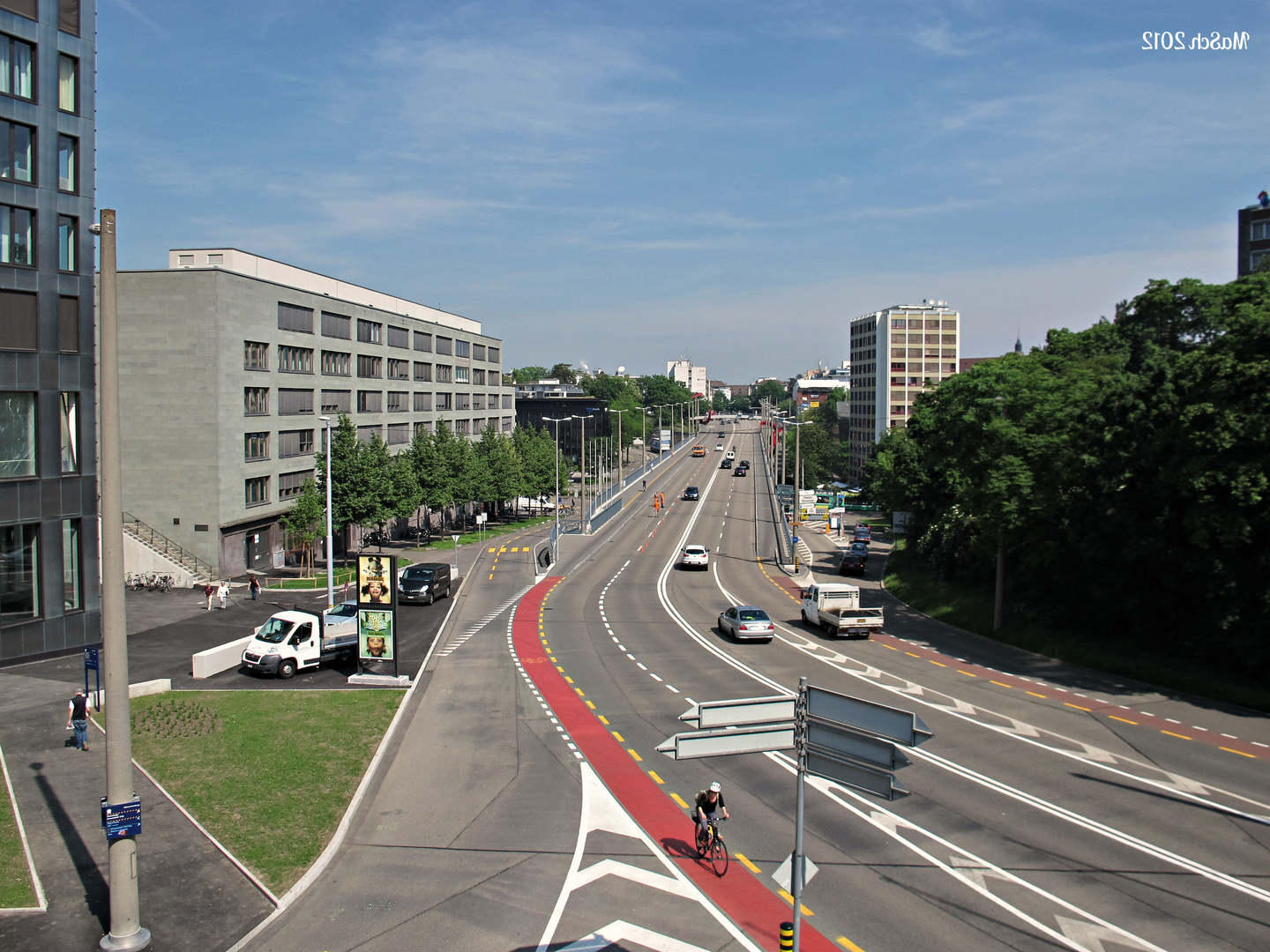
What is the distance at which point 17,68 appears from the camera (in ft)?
96.1

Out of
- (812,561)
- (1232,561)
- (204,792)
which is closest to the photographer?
(204,792)

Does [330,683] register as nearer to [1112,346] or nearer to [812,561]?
[812,561]

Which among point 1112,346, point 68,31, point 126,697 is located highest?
point 68,31

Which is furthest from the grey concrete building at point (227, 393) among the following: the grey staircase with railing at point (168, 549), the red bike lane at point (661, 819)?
the red bike lane at point (661, 819)

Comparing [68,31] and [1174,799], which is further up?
[68,31]

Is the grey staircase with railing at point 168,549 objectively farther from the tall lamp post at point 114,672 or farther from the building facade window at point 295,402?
the tall lamp post at point 114,672

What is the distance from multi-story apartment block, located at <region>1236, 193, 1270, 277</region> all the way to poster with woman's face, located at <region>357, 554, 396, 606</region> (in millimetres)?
91740

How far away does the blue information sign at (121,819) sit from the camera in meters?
11.7

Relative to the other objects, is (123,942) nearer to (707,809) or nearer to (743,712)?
(707,809)

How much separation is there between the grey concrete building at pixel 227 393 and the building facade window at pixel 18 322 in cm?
1906

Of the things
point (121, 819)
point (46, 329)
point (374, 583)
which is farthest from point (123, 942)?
point (46, 329)

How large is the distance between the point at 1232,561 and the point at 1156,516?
3.05 meters

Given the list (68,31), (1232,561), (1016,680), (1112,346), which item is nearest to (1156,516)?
(1232,561)

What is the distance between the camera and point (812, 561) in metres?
65.4
